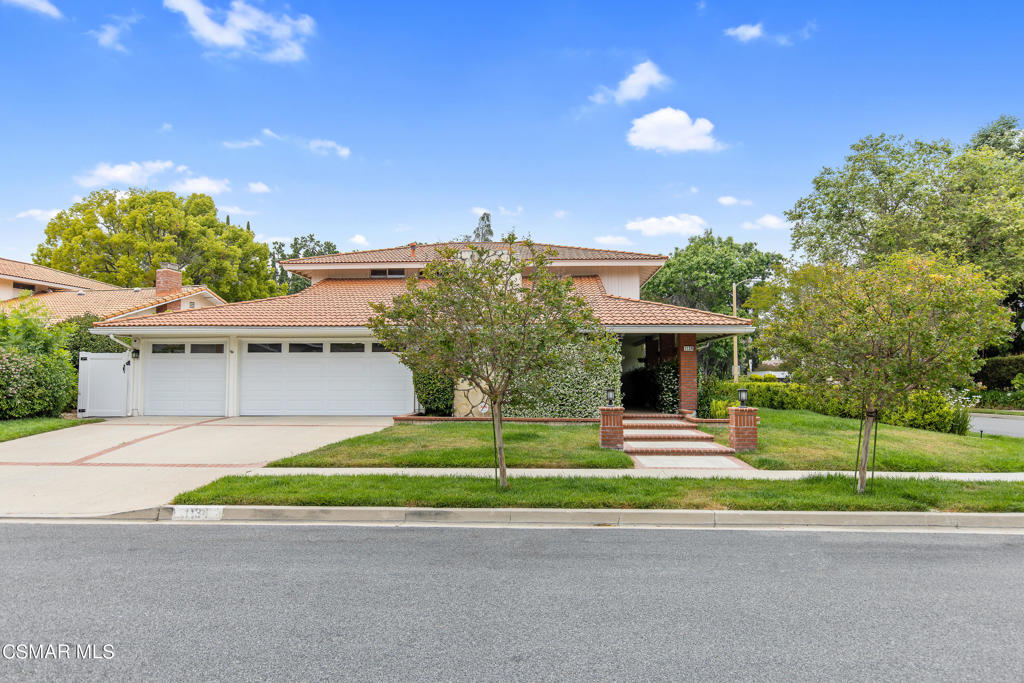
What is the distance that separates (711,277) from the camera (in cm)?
4228

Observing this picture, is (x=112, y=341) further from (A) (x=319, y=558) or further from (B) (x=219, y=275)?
(B) (x=219, y=275)

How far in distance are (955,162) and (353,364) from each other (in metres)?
33.3

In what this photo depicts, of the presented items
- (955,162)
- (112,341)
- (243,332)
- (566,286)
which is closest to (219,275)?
(112,341)

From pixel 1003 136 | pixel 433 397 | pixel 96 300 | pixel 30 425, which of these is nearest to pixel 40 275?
pixel 96 300

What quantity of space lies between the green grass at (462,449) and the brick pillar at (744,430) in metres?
2.68

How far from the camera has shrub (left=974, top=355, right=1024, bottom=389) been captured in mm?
28203

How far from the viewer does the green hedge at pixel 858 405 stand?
7883 mm

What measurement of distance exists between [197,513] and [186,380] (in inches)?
479

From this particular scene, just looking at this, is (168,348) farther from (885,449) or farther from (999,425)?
(999,425)

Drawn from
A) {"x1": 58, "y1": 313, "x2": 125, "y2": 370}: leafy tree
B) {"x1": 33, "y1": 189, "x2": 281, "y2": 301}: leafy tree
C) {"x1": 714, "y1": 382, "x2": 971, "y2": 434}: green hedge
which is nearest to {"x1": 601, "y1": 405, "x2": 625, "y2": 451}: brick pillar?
{"x1": 714, "y1": 382, "x2": 971, "y2": 434}: green hedge

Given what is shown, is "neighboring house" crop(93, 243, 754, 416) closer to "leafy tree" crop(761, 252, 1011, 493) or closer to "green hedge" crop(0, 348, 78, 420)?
"green hedge" crop(0, 348, 78, 420)

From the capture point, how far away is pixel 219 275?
42.4 meters
